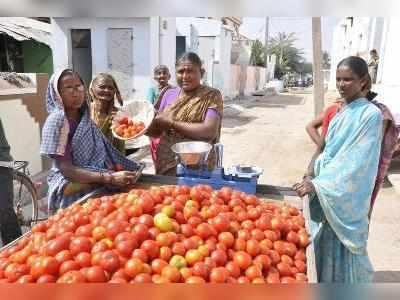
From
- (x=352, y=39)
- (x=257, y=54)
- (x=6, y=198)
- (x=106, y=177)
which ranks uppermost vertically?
(x=352, y=39)

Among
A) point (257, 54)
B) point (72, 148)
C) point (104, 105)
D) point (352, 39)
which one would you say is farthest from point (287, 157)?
point (257, 54)

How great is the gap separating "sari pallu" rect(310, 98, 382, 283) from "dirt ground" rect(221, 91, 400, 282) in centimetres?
99

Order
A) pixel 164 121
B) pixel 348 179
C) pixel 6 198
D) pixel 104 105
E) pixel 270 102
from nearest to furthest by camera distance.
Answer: pixel 348 179, pixel 164 121, pixel 104 105, pixel 6 198, pixel 270 102

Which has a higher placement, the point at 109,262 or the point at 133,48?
the point at 133,48

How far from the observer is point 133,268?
143cm

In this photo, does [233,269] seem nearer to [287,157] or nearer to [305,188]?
[305,188]

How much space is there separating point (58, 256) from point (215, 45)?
53.9ft

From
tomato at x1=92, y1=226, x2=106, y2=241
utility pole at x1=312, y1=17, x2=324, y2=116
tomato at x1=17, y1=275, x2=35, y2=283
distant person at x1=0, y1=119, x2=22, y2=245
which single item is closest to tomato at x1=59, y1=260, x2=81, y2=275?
tomato at x1=17, y1=275, x2=35, y2=283

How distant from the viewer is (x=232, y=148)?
8.59 meters

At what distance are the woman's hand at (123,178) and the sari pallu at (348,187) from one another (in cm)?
116

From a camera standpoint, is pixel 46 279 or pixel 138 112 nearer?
pixel 46 279

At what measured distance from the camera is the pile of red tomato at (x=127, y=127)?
2.62 metres

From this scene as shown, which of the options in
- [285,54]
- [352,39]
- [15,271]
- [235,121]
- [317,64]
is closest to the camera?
[15,271]

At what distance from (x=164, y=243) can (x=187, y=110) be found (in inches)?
51.2
